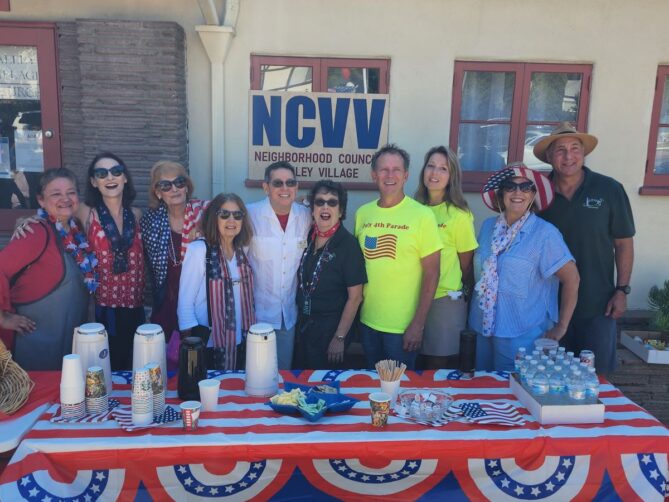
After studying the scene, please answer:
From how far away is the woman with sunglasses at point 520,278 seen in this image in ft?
8.85

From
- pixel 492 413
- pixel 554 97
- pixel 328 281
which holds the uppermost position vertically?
pixel 554 97

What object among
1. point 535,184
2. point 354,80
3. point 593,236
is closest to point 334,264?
point 535,184

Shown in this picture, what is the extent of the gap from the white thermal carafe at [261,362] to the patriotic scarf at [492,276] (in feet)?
3.91

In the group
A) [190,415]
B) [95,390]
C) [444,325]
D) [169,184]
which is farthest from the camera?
[444,325]

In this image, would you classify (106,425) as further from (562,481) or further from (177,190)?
(562,481)

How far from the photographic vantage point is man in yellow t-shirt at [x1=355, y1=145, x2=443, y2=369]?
287 centimetres

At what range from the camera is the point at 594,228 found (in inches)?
121

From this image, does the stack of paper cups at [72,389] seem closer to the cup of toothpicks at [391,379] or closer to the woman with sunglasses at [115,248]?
the woman with sunglasses at [115,248]

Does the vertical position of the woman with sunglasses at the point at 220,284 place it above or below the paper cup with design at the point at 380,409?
above

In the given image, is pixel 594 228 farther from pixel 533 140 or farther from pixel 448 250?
pixel 533 140

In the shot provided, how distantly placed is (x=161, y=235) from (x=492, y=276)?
1.85 meters

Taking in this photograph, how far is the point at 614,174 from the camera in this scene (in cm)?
462

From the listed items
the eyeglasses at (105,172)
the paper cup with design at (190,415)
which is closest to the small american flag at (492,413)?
the paper cup with design at (190,415)

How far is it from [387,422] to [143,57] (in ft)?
11.1
